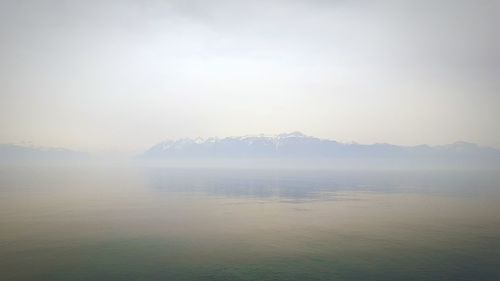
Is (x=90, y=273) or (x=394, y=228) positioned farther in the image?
(x=394, y=228)

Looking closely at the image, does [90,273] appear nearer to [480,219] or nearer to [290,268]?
[290,268]

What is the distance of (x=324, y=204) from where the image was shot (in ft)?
180

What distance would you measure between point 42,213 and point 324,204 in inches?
1493

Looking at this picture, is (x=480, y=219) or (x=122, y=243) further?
(x=480, y=219)

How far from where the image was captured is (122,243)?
92.2 feet

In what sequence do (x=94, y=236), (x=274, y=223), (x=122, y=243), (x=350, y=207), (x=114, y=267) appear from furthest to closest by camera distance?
(x=350, y=207), (x=274, y=223), (x=94, y=236), (x=122, y=243), (x=114, y=267)

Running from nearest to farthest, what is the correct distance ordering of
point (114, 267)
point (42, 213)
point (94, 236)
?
point (114, 267) < point (94, 236) < point (42, 213)

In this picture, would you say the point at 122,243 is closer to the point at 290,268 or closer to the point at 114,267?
the point at 114,267

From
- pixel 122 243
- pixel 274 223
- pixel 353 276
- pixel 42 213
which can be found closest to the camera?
pixel 353 276

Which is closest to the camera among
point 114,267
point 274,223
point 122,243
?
point 114,267

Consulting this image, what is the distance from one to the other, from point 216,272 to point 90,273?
284 inches

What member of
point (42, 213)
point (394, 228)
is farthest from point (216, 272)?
point (42, 213)

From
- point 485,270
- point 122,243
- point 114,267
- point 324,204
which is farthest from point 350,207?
point 114,267

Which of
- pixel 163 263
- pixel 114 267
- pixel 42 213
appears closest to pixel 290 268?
pixel 163 263
